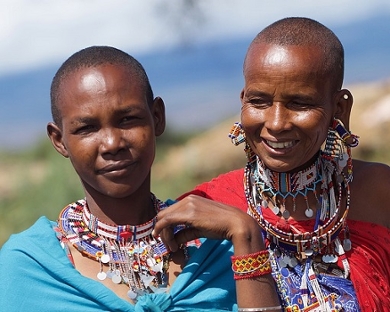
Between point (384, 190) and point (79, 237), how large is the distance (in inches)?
59.4

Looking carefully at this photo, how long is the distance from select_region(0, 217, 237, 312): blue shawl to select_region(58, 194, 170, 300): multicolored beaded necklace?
78mm

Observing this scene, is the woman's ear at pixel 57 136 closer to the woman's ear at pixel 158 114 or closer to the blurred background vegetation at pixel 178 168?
the woman's ear at pixel 158 114

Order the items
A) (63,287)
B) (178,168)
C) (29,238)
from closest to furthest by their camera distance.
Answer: (63,287)
(29,238)
(178,168)

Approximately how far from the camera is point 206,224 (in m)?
3.45

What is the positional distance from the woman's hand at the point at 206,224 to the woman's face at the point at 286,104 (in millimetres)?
431

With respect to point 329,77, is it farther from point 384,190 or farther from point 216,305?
point 216,305

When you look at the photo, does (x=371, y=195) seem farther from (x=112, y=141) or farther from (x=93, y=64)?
(x=93, y=64)

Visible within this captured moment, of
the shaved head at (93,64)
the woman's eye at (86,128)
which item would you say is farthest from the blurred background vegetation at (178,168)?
the woman's eye at (86,128)

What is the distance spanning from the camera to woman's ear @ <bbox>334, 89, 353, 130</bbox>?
3910 mm

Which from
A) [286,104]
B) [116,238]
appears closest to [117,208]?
[116,238]

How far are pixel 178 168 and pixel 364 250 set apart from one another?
22.4 feet

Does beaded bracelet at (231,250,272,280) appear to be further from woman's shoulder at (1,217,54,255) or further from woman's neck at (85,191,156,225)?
woman's shoulder at (1,217,54,255)

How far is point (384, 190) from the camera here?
4.14 meters

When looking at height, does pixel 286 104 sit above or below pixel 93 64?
below
